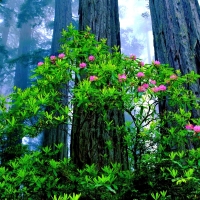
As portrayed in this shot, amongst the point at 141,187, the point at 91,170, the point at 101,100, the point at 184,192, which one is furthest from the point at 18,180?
the point at 184,192

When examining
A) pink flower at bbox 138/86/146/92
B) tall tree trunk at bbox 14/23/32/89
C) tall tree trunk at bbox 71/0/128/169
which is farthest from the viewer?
tall tree trunk at bbox 14/23/32/89

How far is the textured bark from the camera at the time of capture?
9.62 feet

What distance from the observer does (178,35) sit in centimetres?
307

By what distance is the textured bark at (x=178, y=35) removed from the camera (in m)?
2.93

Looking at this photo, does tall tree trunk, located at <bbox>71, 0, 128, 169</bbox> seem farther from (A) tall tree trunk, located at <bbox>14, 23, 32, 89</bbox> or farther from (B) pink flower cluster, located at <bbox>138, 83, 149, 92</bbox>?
(A) tall tree trunk, located at <bbox>14, 23, 32, 89</bbox>

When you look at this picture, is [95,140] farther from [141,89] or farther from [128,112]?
[141,89]

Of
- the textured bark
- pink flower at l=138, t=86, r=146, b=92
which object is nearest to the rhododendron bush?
pink flower at l=138, t=86, r=146, b=92

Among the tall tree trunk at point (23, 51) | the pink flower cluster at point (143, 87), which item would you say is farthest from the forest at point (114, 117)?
the tall tree trunk at point (23, 51)

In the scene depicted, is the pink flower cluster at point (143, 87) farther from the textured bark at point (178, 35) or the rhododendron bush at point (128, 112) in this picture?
the textured bark at point (178, 35)

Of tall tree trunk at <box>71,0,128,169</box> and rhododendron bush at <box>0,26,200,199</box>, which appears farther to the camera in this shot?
tall tree trunk at <box>71,0,128,169</box>

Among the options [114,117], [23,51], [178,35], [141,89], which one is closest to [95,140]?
[114,117]

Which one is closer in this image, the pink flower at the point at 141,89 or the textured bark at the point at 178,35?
the pink flower at the point at 141,89

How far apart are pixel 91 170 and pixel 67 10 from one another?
7.11 meters

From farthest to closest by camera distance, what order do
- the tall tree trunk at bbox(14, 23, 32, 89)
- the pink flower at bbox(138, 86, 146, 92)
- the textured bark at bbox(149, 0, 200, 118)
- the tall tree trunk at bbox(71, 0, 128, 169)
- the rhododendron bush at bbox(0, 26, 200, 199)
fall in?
1. the tall tree trunk at bbox(14, 23, 32, 89)
2. the textured bark at bbox(149, 0, 200, 118)
3. the tall tree trunk at bbox(71, 0, 128, 169)
4. the pink flower at bbox(138, 86, 146, 92)
5. the rhododendron bush at bbox(0, 26, 200, 199)
